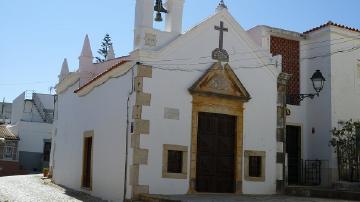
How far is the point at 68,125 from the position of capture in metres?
18.2

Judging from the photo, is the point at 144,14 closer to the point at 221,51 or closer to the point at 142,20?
the point at 142,20

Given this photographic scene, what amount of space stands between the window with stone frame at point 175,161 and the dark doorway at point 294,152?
6.03 meters

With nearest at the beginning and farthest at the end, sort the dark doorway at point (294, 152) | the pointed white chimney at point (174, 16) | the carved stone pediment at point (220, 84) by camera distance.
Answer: the carved stone pediment at point (220, 84)
the pointed white chimney at point (174, 16)
the dark doorway at point (294, 152)

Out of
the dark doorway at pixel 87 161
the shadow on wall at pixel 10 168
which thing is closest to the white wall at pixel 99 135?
the dark doorway at pixel 87 161

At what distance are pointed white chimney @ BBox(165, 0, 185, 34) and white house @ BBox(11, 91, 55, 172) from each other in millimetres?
23978

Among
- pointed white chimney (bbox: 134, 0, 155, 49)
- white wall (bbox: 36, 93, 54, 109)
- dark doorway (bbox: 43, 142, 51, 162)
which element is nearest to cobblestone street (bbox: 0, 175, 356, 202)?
pointed white chimney (bbox: 134, 0, 155, 49)

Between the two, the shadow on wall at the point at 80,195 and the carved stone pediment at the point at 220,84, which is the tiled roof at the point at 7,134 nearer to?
the shadow on wall at the point at 80,195

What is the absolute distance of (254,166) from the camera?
554 inches

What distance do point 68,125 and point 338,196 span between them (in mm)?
10339

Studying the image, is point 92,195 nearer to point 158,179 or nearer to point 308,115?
point 158,179

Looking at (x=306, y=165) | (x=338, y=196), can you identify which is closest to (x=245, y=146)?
(x=338, y=196)

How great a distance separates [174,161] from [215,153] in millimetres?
1318

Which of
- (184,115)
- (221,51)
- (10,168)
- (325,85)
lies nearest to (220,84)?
(221,51)

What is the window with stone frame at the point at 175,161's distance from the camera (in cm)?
1247
